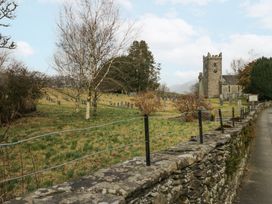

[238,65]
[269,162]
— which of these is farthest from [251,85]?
[269,162]

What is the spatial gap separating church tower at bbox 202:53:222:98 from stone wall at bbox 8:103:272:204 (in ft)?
284

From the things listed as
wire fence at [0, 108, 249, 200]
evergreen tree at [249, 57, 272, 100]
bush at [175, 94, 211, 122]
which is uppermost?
evergreen tree at [249, 57, 272, 100]

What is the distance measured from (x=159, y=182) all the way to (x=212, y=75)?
303 feet

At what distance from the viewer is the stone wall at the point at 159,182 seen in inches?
136

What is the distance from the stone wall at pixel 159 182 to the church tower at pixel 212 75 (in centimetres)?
8654

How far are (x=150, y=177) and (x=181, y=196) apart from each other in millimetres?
1246

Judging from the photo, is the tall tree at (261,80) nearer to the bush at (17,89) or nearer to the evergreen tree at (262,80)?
the evergreen tree at (262,80)

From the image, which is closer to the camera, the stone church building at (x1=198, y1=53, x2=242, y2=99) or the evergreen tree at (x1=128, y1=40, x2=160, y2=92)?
the evergreen tree at (x1=128, y1=40, x2=160, y2=92)

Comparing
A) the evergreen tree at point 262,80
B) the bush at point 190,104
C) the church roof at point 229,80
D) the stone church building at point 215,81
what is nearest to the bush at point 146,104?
the bush at point 190,104

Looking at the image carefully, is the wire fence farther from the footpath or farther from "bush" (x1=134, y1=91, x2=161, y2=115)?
"bush" (x1=134, y1=91, x2=161, y2=115)

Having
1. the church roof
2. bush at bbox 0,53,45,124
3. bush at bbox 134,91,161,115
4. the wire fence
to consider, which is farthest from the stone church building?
the wire fence

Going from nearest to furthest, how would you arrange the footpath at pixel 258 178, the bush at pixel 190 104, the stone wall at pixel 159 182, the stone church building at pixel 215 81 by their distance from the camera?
the stone wall at pixel 159 182, the footpath at pixel 258 178, the bush at pixel 190 104, the stone church building at pixel 215 81

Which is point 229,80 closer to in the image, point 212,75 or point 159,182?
point 212,75

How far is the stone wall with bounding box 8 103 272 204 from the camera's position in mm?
3445
